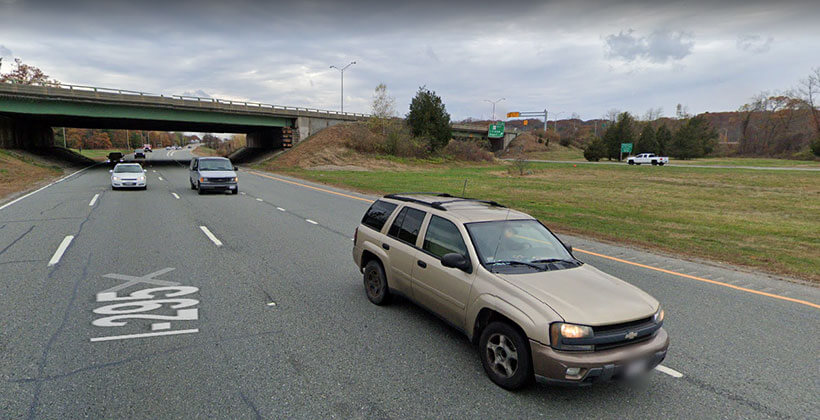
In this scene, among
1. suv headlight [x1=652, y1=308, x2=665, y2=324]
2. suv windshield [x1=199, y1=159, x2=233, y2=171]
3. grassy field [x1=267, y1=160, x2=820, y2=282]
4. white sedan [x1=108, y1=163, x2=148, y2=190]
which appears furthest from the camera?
white sedan [x1=108, y1=163, x2=148, y2=190]

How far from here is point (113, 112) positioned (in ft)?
135

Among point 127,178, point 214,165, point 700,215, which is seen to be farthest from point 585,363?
point 127,178

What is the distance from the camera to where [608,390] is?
3.96 meters

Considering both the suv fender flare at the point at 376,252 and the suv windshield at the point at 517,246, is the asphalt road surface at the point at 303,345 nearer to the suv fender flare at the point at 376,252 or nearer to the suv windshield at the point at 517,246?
the suv fender flare at the point at 376,252

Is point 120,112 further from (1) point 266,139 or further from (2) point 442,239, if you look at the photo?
(2) point 442,239

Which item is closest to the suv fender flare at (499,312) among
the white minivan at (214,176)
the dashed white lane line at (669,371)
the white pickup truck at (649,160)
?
the dashed white lane line at (669,371)

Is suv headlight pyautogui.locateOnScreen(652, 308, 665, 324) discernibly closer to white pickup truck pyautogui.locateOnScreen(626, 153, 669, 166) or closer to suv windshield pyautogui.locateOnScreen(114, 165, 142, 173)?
suv windshield pyautogui.locateOnScreen(114, 165, 142, 173)

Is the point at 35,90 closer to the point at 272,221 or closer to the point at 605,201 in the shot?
the point at 272,221

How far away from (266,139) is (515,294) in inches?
2460

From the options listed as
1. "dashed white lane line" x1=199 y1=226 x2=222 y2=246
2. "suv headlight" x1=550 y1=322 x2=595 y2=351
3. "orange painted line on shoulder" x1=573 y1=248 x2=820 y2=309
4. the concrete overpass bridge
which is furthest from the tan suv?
the concrete overpass bridge

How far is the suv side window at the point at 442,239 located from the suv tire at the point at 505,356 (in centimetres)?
93

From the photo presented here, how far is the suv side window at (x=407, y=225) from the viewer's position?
5.54 meters

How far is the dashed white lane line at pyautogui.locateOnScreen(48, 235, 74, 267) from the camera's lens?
803 cm

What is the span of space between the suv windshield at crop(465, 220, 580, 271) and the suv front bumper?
1.06 meters
